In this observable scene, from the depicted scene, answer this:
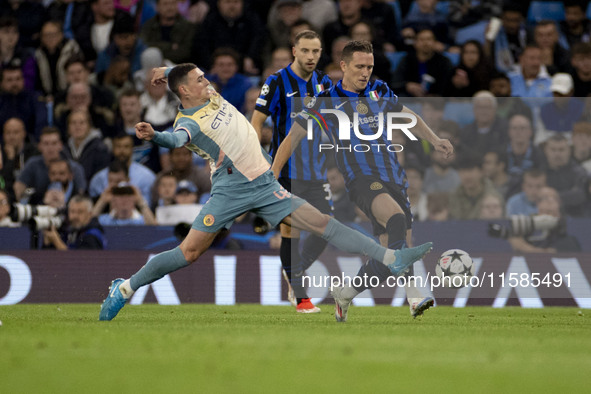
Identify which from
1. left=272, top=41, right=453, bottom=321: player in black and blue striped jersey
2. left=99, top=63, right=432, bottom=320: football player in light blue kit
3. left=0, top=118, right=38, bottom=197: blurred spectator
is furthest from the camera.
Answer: left=0, top=118, right=38, bottom=197: blurred spectator

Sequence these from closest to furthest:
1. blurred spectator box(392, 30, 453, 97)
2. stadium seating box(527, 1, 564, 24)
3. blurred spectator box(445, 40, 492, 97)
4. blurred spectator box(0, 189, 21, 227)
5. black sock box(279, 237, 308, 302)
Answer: black sock box(279, 237, 308, 302)
blurred spectator box(0, 189, 21, 227)
blurred spectator box(445, 40, 492, 97)
blurred spectator box(392, 30, 453, 97)
stadium seating box(527, 1, 564, 24)

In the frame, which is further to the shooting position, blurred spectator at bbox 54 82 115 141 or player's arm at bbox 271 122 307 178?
blurred spectator at bbox 54 82 115 141

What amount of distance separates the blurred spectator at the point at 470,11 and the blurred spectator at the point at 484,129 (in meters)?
4.48

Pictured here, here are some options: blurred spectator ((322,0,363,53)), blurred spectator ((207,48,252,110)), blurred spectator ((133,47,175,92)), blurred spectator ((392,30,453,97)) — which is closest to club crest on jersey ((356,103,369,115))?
blurred spectator ((392,30,453,97))

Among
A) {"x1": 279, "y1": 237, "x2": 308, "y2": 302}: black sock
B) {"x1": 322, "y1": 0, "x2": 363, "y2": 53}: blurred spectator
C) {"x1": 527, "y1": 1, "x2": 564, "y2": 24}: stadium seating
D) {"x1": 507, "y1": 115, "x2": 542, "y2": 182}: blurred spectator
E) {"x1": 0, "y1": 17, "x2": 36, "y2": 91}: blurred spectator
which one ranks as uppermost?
{"x1": 527, "y1": 1, "x2": 564, "y2": 24}: stadium seating

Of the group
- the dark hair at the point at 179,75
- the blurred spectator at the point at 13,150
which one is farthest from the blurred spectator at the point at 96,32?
the dark hair at the point at 179,75

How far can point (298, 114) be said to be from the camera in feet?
32.2

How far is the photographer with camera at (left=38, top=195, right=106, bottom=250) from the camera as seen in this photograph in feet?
41.8

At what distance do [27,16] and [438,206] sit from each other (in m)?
9.35

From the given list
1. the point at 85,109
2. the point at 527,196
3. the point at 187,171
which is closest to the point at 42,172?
the point at 85,109

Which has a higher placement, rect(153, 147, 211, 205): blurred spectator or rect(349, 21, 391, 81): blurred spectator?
rect(349, 21, 391, 81): blurred spectator

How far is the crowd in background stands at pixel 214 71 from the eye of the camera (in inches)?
504

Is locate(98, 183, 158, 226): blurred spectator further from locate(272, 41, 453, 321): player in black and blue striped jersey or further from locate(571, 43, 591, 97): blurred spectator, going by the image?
locate(571, 43, 591, 97): blurred spectator

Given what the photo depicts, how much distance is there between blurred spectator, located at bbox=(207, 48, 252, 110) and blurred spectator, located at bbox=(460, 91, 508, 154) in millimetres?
4301
